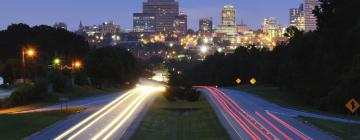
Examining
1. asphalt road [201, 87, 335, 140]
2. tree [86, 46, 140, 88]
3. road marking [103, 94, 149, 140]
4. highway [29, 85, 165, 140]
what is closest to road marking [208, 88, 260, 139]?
asphalt road [201, 87, 335, 140]

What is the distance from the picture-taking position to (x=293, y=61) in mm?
119188

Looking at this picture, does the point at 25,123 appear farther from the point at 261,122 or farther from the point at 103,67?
the point at 103,67

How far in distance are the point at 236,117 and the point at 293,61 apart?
183 feet

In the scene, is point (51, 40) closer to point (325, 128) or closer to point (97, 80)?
point (97, 80)

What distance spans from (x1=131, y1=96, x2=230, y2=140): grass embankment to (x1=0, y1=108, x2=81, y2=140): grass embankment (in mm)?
7931

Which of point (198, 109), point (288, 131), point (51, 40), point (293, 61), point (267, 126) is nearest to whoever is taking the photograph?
point (288, 131)

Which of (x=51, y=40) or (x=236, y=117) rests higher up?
(x=51, y=40)

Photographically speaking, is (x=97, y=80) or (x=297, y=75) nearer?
(x=297, y=75)

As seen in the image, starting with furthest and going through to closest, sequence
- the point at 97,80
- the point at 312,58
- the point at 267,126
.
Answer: the point at 97,80 → the point at 312,58 → the point at 267,126

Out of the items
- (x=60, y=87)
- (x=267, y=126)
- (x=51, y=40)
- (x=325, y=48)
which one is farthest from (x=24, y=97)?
(x=51, y=40)

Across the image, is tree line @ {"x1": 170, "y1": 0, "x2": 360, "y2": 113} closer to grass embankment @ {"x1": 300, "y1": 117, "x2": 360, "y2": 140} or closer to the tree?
grass embankment @ {"x1": 300, "y1": 117, "x2": 360, "y2": 140}

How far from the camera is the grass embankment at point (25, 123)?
48.8 meters

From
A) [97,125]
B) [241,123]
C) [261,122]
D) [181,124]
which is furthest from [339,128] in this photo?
[97,125]

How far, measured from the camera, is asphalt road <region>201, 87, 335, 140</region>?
47.8 metres
